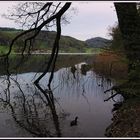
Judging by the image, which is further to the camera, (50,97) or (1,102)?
(50,97)

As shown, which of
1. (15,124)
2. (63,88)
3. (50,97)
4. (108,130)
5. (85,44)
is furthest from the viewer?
(85,44)

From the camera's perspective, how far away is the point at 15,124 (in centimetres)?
1002

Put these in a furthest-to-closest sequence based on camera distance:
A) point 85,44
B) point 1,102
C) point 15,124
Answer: point 85,44, point 1,102, point 15,124

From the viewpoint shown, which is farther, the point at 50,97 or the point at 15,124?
the point at 50,97

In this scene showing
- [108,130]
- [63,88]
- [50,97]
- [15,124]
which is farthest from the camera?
[63,88]

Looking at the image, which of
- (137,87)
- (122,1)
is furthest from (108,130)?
(122,1)

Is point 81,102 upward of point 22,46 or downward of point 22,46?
downward

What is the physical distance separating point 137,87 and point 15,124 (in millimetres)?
3718

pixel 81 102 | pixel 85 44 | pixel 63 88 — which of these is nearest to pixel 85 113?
pixel 81 102

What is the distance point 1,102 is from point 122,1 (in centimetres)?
662

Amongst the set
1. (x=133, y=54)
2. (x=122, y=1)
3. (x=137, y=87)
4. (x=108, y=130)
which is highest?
(x=122, y=1)

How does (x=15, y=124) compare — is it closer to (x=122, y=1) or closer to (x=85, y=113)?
(x=85, y=113)

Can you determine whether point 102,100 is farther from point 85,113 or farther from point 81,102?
point 85,113

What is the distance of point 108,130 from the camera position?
9.02m
